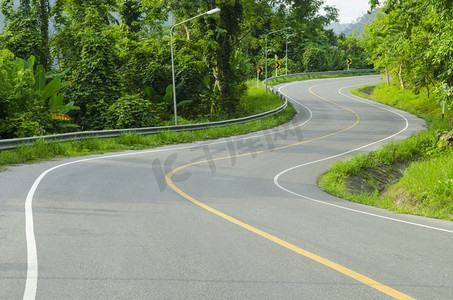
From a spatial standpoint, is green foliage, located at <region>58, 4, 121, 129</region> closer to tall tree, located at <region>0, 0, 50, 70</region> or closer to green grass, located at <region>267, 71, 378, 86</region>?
tall tree, located at <region>0, 0, 50, 70</region>

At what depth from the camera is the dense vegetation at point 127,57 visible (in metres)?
24.2

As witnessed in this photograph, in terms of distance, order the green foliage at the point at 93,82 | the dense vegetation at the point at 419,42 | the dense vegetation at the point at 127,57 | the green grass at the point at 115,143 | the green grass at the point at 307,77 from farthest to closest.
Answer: the green grass at the point at 307,77
the green foliage at the point at 93,82
the dense vegetation at the point at 127,57
the dense vegetation at the point at 419,42
the green grass at the point at 115,143

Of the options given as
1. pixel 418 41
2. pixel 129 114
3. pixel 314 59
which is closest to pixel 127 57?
pixel 129 114

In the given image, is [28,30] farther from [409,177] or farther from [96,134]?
[409,177]

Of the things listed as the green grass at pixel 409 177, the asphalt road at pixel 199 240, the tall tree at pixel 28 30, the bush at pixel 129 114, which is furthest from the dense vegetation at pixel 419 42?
the tall tree at pixel 28 30

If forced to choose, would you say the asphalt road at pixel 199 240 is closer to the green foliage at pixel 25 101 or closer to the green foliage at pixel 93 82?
the green foliage at pixel 25 101

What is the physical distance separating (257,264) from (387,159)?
15.2 metres

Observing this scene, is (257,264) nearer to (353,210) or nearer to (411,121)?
(353,210)

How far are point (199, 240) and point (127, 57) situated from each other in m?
32.0

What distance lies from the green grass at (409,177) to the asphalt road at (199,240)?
1198mm

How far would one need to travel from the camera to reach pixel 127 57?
36.6m

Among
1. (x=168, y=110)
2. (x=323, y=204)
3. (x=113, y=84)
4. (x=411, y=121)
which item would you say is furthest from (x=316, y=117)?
(x=323, y=204)

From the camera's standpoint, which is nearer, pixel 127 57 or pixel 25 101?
pixel 25 101

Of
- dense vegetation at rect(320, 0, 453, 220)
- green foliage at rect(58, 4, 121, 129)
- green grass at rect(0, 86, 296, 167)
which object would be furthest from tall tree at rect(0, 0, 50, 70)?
dense vegetation at rect(320, 0, 453, 220)
